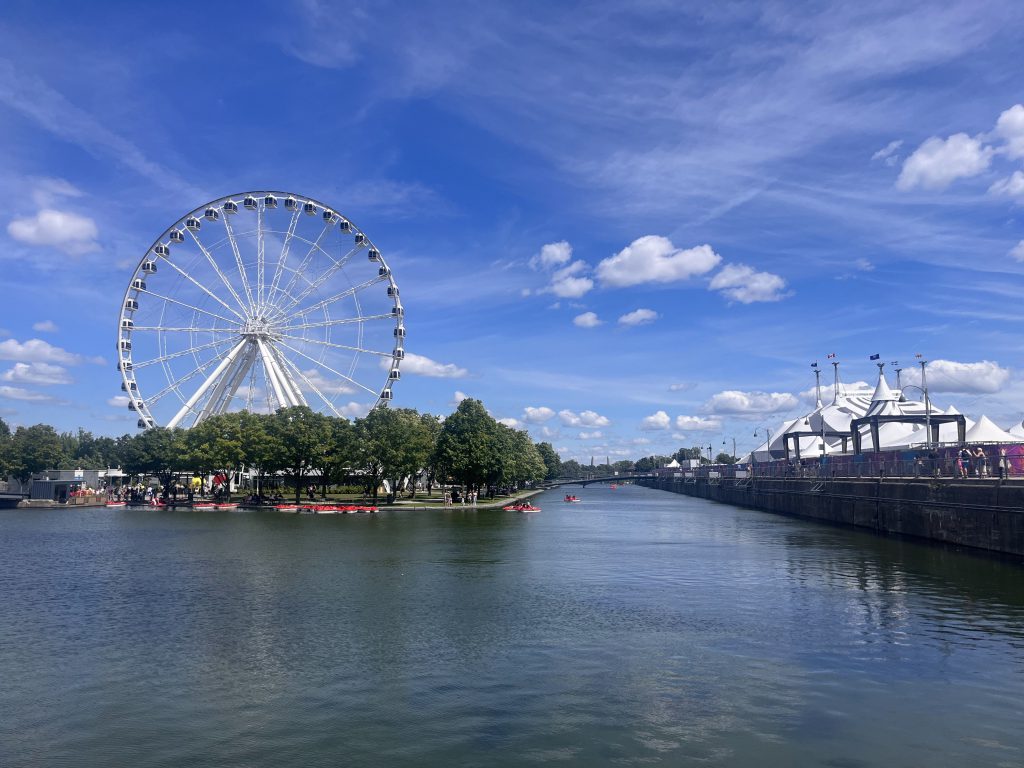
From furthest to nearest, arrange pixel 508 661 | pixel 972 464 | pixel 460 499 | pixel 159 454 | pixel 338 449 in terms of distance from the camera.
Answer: pixel 460 499 → pixel 159 454 → pixel 338 449 → pixel 972 464 → pixel 508 661

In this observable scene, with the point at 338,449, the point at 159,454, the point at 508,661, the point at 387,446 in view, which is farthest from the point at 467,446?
the point at 508,661

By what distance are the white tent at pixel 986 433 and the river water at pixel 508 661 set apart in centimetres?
3472

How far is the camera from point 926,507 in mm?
62406

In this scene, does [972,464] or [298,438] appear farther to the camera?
[298,438]

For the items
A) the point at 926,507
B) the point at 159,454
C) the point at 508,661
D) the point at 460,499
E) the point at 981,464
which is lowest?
the point at 508,661

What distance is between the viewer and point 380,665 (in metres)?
25.1

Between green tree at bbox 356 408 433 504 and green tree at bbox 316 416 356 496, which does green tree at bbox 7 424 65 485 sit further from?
green tree at bbox 356 408 433 504

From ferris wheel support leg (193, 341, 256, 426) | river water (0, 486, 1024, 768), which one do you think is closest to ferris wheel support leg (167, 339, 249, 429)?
ferris wheel support leg (193, 341, 256, 426)

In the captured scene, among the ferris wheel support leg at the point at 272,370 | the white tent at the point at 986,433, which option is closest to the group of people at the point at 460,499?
the ferris wheel support leg at the point at 272,370

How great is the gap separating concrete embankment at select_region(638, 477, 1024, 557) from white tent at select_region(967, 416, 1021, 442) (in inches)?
540

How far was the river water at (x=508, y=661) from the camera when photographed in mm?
18328

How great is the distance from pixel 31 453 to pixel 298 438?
234ft

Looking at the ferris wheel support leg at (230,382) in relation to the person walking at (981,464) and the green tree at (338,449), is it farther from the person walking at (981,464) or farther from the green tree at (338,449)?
the person walking at (981,464)

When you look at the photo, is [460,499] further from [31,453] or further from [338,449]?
[31,453]
